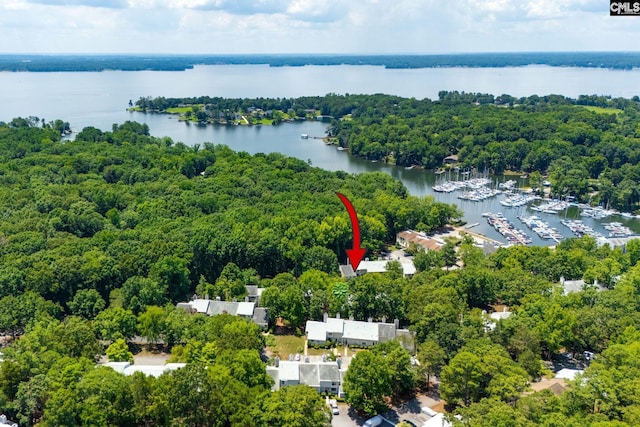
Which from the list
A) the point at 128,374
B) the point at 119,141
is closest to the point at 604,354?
the point at 128,374

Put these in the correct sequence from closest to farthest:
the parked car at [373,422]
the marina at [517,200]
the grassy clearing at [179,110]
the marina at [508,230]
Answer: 1. the parked car at [373,422]
2. the marina at [508,230]
3. the marina at [517,200]
4. the grassy clearing at [179,110]

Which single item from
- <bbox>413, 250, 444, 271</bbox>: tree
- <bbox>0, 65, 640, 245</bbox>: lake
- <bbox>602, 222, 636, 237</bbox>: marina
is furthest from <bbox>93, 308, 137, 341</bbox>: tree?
<bbox>602, 222, 636, 237</bbox>: marina

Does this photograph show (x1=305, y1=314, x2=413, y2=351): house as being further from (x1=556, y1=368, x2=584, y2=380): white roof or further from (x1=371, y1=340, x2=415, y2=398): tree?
(x1=556, y1=368, x2=584, y2=380): white roof

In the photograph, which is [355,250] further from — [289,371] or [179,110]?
[179,110]

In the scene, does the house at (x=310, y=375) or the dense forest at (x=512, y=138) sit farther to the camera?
the dense forest at (x=512, y=138)

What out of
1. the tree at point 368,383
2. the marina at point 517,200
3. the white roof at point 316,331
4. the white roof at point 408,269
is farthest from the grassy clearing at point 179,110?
the tree at point 368,383

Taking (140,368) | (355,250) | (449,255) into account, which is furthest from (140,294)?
(449,255)

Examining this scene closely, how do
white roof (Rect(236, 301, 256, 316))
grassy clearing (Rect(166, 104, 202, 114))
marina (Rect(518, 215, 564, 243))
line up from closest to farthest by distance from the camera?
white roof (Rect(236, 301, 256, 316)) → marina (Rect(518, 215, 564, 243)) → grassy clearing (Rect(166, 104, 202, 114))

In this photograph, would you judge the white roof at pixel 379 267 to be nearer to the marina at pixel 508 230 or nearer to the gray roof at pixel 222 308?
the gray roof at pixel 222 308
